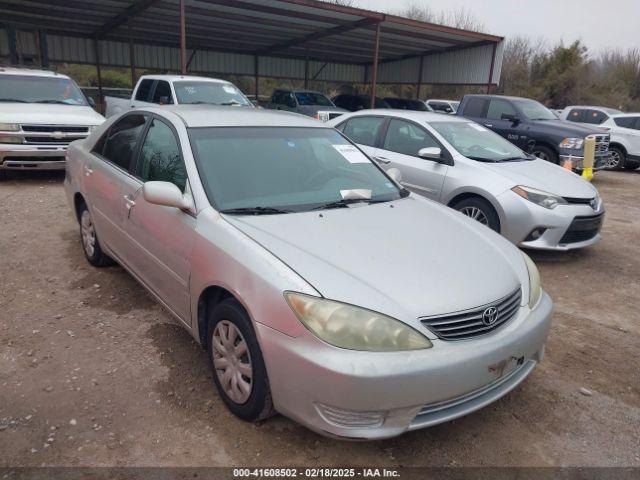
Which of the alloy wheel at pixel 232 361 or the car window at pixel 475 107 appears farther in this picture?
Result: the car window at pixel 475 107

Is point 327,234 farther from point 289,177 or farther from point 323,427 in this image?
point 323,427

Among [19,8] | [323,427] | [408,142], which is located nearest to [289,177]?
[323,427]

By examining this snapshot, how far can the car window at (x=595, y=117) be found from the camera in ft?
46.3

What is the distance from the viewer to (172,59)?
23000 mm

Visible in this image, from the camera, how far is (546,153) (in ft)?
34.7

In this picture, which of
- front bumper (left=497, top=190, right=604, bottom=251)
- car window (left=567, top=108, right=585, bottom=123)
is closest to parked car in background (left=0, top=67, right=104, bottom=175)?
front bumper (left=497, top=190, right=604, bottom=251)

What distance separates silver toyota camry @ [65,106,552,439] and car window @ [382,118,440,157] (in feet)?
7.95

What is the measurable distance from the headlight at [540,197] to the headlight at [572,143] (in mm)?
5781

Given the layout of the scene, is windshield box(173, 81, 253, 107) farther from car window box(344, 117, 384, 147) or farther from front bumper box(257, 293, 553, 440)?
front bumper box(257, 293, 553, 440)

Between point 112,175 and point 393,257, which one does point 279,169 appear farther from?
point 112,175

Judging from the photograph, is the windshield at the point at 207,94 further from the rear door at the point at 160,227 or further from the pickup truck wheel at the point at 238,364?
the pickup truck wheel at the point at 238,364

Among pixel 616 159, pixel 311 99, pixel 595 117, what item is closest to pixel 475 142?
pixel 616 159

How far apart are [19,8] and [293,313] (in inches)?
651

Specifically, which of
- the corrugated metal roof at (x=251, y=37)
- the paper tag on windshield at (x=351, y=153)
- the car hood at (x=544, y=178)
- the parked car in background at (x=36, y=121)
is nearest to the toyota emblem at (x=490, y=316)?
the paper tag on windshield at (x=351, y=153)
